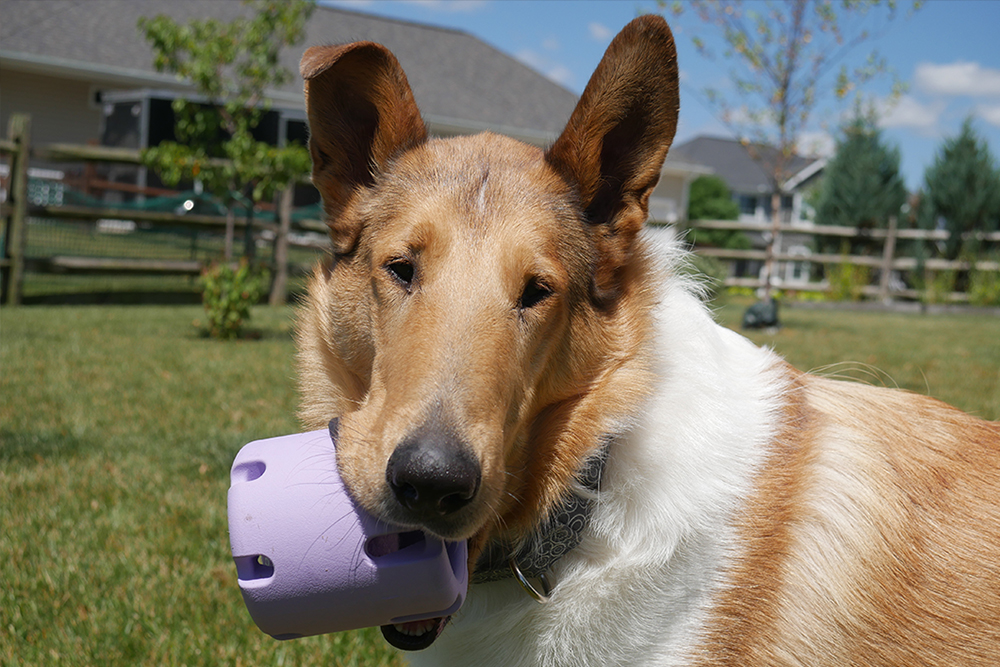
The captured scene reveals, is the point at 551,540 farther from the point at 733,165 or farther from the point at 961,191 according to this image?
the point at 733,165

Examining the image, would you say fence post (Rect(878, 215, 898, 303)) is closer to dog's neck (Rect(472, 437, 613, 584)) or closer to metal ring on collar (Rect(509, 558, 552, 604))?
dog's neck (Rect(472, 437, 613, 584))

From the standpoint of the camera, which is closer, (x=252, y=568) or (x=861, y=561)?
(x=252, y=568)

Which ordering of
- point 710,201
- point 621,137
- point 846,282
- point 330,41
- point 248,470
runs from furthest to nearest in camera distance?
point 710,201, point 846,282, point 330,41, point 621,137, point 248,470

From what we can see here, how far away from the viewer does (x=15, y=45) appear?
2147cm

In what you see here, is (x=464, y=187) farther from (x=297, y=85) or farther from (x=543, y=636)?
(x=297, y=85)

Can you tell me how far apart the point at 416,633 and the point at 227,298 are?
385 inches

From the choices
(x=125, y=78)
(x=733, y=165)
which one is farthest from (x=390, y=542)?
(x=733, y=165)

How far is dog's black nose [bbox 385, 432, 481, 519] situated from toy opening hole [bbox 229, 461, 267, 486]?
0.61 metres

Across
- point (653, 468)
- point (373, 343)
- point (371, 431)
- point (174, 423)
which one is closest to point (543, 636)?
point (653, 468)

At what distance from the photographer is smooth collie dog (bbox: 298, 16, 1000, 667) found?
2.31 meters

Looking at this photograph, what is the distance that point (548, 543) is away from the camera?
2.39 m

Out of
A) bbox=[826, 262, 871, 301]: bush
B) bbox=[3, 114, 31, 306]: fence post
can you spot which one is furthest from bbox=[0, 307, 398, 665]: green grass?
bbox=[826, 262, 871, 301]: bush

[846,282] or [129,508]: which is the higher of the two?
[846,282]

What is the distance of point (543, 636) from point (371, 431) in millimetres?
807
